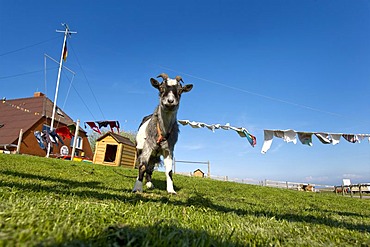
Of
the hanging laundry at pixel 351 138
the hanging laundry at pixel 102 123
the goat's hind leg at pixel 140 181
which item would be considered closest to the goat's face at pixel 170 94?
the goat's hind leg at pixel 140 181

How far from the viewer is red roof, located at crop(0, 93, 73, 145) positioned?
29.6 metres

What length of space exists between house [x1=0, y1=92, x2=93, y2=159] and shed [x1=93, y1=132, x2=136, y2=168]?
514cm

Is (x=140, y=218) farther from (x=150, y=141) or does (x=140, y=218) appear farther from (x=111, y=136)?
(x=111, y=136)

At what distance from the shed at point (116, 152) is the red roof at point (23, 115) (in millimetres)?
11488

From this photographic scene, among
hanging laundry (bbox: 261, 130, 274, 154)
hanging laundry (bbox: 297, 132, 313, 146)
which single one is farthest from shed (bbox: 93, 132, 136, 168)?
hanging laundry (bbox: 297, 132, 313, 146)

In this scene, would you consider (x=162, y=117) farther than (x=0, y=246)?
Yes

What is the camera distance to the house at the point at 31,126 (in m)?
28.4

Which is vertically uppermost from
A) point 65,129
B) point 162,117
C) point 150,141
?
point 65,129

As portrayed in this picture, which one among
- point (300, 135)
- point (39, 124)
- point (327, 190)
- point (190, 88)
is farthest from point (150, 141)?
point (327, 190)

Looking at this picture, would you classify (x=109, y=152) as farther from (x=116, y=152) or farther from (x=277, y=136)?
(x=277, y=136)

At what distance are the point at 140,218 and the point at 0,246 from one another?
4.07 ft

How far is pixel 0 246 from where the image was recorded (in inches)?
43.3

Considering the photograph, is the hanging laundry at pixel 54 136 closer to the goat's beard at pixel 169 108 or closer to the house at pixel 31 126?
the house at pixel 31 126

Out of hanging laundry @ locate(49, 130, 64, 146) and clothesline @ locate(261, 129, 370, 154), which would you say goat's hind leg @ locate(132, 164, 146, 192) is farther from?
hanging laundry @ locate(49, 130, 64, 146)
